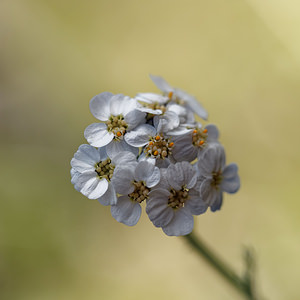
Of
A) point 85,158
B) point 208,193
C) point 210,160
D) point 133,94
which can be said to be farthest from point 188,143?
point 133,94

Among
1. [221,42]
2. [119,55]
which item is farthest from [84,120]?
[221,42]

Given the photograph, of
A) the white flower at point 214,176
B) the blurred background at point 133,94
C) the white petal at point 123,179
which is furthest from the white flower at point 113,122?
the blurred background at point 133,94

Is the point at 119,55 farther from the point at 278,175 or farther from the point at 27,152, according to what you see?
the point at 278,175

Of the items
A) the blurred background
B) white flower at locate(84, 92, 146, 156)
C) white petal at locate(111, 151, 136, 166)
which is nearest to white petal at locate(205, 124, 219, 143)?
white flower at locate(84, 92, 146, 156)

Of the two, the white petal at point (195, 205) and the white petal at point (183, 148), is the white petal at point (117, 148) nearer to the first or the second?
the white petal at point (183, 148)

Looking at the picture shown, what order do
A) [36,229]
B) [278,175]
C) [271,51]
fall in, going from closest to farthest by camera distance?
[36,229] < [278,175] < [271,51]

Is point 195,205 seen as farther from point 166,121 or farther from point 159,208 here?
point 166,121
